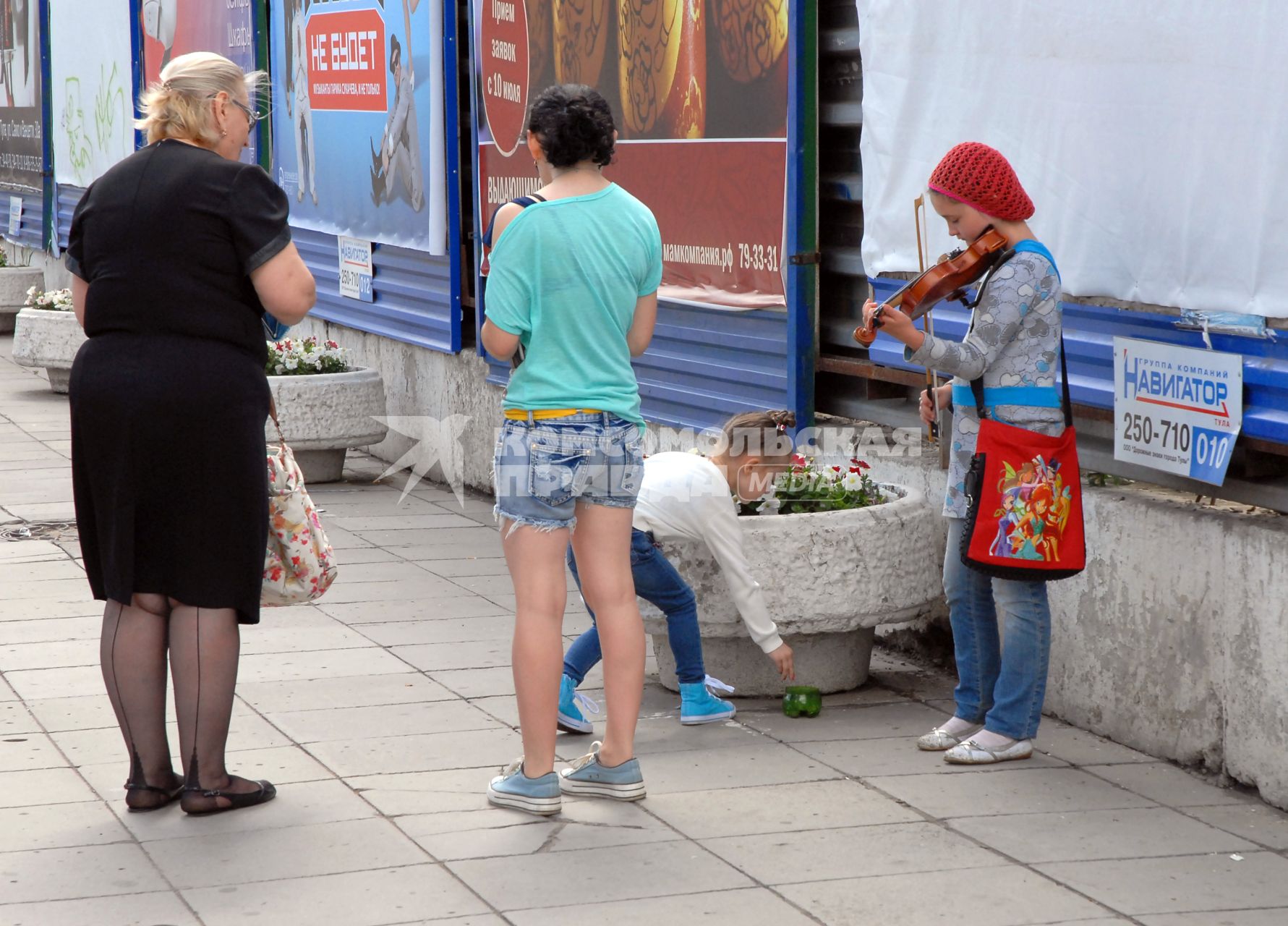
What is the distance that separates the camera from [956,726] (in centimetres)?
482

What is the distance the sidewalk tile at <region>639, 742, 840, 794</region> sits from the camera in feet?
14.6

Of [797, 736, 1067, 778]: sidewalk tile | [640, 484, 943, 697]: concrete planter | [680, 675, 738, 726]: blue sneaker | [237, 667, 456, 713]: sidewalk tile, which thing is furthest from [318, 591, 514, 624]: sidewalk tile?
[797, 736, 1067, 778]: sidewalk tile

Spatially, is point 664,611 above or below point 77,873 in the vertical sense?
above

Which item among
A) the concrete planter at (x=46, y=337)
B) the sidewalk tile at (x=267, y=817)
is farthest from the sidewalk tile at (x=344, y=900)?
the concrete planter at (x=46, y=337)

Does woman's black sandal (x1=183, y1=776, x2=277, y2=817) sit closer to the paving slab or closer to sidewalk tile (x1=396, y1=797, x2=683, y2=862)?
sidewalk tile (x1=396, y1=797, x2=683, y2=862)

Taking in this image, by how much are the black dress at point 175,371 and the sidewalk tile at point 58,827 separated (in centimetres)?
54

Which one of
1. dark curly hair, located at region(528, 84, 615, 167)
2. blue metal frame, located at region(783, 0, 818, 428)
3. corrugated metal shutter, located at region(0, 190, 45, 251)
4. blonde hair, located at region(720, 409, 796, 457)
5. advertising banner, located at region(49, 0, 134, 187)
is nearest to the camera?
dark curly hair, located at region(528, 84, 615, 167)

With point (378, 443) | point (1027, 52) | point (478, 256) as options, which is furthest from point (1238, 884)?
point (378, 443)

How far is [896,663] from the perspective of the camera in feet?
19.0

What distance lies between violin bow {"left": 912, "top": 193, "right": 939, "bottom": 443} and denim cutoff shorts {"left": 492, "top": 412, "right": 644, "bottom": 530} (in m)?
0.89

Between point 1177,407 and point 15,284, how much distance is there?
1550cm

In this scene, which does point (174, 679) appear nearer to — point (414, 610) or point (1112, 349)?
point (414, 610)

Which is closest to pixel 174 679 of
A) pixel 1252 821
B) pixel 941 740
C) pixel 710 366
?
pixel 941 740

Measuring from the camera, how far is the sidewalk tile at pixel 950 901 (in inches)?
139
